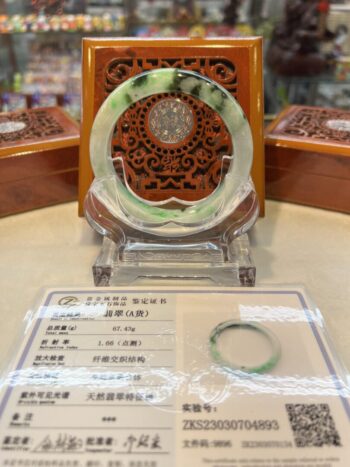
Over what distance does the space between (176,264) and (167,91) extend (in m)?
0.24

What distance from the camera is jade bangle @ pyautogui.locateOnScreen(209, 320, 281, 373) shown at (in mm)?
518

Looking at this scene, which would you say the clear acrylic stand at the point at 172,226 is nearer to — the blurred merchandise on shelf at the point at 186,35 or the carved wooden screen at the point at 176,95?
the carved wooden screen at the point at 176,95

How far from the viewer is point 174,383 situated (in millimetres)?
502

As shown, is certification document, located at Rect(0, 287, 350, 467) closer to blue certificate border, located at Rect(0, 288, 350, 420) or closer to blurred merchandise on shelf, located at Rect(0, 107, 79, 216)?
blue certificate border, located at Rect(0, 288, 350, 420)

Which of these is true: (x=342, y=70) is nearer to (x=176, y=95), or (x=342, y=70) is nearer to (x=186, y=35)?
(x=186, y=35)

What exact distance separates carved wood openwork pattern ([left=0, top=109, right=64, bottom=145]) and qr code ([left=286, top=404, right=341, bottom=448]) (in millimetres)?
641

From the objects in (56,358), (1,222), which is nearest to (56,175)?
(1,222)

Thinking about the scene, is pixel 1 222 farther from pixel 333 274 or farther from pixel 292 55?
pixel 292 55

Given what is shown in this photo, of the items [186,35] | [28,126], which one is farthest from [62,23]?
[28,126]

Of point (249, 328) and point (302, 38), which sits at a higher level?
point (302, 38)

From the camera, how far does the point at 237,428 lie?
0.45 m

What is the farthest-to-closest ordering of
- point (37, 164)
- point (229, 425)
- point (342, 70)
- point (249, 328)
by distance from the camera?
point (342, 70) < point (37, 164) < point (249, 328) < point (229, 425)

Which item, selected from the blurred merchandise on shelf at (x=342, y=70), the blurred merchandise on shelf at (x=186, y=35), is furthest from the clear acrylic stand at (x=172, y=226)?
the blurred merchandise on shelf at (x=342, y=70)

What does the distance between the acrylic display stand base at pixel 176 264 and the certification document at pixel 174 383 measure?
37 millimetres
